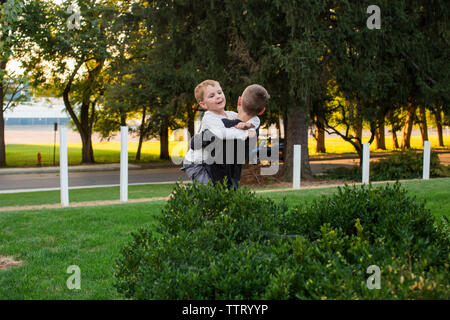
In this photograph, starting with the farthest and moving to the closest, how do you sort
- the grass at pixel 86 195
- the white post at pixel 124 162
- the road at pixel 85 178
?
the road at pixel 85 178
the grass at pixel 86 195
the white post at pixel 124 162

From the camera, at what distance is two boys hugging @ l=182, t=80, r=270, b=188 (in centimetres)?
420

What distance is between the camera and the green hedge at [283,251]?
2445 millimetres

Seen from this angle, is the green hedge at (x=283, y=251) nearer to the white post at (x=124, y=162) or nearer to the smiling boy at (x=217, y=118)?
the smiling boy at (x=217, y=118)

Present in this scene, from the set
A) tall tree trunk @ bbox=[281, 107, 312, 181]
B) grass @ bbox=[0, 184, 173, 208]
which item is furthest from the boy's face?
tall tree trunk @ bbox=[281, 107, 312, 181]

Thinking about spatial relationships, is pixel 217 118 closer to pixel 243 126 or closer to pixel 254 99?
pixel 243 126

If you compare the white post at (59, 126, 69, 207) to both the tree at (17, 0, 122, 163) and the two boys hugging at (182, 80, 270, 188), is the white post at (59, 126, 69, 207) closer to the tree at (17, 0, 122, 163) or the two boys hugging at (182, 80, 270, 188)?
the two boys hugging at (182, 80, 270, 188)

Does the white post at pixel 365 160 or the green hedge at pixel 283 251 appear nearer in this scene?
the green hedge at pixel 283 251

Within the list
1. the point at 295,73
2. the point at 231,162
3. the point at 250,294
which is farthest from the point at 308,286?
the point at 295,73

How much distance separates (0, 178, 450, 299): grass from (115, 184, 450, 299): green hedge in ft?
1.28

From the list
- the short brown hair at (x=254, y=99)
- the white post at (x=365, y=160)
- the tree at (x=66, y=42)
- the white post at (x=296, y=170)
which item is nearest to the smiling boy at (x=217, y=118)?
the short brown hair at (x=254, y=99)

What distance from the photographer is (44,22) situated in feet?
89.2

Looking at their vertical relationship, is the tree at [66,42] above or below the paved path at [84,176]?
above
